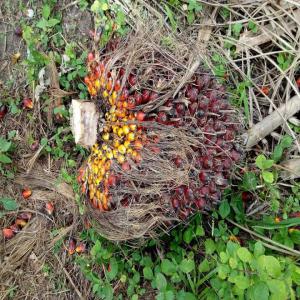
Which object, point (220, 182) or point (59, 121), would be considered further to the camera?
point (59, 121)

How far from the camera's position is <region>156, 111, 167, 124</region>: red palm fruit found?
205cm

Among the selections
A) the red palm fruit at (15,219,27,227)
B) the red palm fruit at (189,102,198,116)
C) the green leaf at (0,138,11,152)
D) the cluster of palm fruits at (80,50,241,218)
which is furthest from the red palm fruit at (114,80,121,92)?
the red palm fruit at (15,219,27,227)

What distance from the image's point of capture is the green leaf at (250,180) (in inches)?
93.5

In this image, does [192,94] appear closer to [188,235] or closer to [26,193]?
[188,235]

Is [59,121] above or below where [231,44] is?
below

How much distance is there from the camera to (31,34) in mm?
2906

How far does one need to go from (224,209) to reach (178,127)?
61 centimetres

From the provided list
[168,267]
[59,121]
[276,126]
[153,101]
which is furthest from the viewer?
[59,121]

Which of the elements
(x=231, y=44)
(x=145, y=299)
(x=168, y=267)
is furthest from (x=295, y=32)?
(x=145, y=299)

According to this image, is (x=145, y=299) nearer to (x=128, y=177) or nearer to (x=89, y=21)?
(x=128, y=177)

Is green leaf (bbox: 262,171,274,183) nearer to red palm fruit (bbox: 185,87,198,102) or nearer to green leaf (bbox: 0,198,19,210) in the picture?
red palm fruit (bbox: 185,87,198,102)

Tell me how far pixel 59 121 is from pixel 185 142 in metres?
1.09

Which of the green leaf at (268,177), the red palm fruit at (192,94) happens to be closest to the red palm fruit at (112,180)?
the red palm fruit at (192,94)

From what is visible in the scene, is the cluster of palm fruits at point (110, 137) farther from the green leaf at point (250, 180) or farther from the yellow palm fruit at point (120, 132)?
the green leaf at point (250, 180)
